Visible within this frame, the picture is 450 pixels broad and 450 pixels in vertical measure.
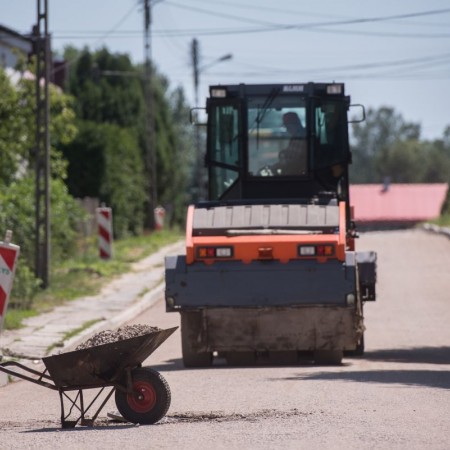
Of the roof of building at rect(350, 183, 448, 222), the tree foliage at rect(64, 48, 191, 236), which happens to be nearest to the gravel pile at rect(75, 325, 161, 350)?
the tree foliage at rect(64, 48, 191, 236)

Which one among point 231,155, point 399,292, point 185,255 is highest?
point 231,155

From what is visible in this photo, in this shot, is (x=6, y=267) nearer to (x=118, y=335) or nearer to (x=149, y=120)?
(x=118, y=335)

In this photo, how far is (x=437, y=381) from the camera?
13.3 metres

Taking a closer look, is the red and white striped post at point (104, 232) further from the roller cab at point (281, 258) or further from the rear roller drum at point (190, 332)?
the rear roller drum at point (190, 332)

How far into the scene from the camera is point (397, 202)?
9412 centimetres

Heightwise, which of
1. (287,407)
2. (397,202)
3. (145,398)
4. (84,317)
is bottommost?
(397,202)

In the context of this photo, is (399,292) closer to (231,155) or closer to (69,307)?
(69,307)

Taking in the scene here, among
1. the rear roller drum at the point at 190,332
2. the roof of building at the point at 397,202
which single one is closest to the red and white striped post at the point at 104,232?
the rear roller drum at the point at 190,332

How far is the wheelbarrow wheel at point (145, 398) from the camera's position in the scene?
34.9 ft

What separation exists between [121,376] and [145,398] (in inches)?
10.3

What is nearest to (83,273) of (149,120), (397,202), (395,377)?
(395,377)

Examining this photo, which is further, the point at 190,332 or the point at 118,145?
the point at 118,145

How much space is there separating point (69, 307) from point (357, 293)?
30.9ft

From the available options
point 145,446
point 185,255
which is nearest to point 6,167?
point 185,255
